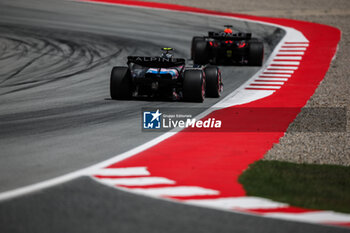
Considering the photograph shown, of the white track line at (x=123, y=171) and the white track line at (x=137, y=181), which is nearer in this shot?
the white track line at (x=137, y=181)

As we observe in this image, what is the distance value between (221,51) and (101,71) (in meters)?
5.27

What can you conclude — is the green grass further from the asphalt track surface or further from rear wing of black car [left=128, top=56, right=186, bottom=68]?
rear wing of black car [left=128, top=56, right=186, bottom=68]

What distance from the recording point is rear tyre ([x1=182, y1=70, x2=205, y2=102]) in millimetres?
15227

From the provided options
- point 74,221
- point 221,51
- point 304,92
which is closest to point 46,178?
point 74,221

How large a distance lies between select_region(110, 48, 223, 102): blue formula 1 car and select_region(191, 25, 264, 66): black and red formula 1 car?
8.11m

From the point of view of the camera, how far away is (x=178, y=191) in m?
7.45

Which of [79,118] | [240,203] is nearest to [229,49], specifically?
[79,118]

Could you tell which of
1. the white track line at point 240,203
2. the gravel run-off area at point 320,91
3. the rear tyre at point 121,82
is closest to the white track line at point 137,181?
the white track line at point 240,203

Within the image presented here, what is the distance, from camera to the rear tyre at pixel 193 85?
599 inches

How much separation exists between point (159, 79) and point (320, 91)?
18.6 feet

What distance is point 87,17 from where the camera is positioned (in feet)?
121

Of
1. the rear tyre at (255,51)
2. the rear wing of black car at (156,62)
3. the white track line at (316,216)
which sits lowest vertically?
the white track line at (316,216)

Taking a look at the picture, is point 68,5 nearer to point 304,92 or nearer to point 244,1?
point 244,1

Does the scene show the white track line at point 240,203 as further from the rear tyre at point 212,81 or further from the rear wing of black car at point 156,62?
the rear tyre at point 212,81
